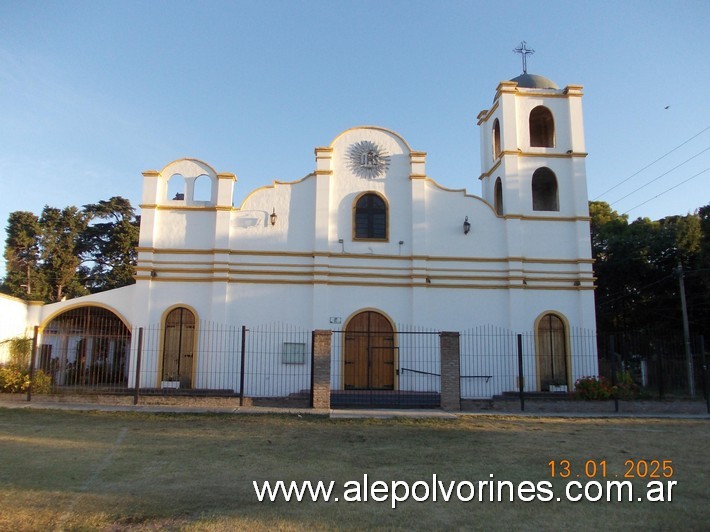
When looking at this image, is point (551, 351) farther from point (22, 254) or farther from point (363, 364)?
point (22, 254)

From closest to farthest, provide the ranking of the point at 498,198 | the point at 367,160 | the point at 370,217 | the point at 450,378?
the point at 450,378 → the point at 370,217 → the point at 367,160 → the point at 498,198

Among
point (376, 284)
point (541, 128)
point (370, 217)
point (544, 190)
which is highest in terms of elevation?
point (541, 128)

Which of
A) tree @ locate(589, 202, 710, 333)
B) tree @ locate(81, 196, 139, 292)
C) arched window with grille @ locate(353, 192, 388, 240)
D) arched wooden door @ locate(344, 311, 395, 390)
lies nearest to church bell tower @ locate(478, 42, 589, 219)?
arched window with grille @ locate(353, 192, 388, 240)

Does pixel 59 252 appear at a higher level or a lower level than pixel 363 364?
higher

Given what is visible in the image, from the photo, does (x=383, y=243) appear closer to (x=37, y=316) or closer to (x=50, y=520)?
(x=37, y=316)

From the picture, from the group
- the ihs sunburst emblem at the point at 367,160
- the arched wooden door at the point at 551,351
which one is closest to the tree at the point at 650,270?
the arched wooden door at the point at 551,351

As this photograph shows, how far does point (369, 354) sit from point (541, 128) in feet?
36.7

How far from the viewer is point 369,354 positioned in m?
18.5

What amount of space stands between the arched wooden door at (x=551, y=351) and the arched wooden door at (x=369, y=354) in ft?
16.0

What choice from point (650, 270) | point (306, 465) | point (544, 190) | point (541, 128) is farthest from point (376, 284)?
point (650, 270)

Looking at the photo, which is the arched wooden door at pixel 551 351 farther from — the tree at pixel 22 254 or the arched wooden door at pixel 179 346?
the tree at pixel 22 254

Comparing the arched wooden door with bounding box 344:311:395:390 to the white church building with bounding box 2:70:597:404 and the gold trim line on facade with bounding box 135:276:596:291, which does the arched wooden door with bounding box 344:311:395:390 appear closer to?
the white church building with bounding box 2:70:597:404

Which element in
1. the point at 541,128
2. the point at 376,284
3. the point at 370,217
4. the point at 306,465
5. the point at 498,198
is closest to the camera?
the point at 306,465

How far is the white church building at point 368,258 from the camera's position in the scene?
1861 centimetres
